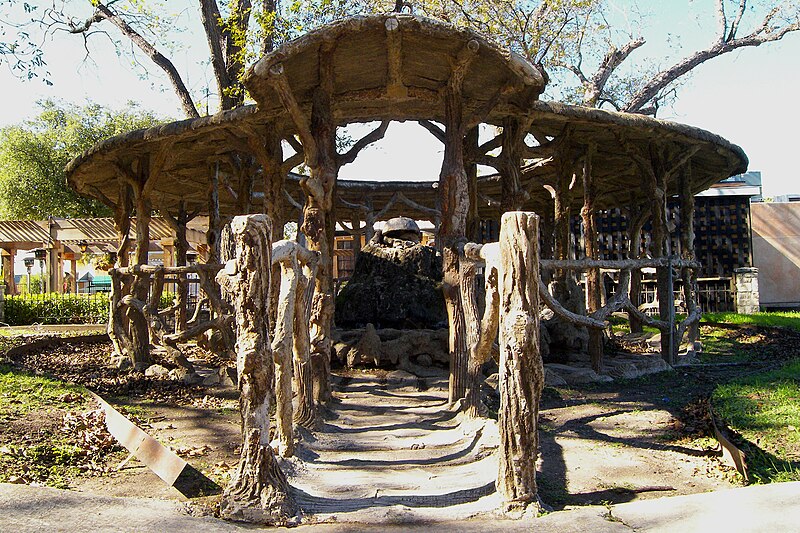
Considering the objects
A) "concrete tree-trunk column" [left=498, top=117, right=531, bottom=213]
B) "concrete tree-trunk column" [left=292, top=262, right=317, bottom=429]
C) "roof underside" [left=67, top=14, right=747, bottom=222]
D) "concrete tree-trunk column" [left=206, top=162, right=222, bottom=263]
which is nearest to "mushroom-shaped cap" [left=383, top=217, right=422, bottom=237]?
"roof underside" [left=67, top=14, right=747, bottom=222]

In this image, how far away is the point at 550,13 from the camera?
19375 mm

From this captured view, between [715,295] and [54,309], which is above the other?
[54,309]

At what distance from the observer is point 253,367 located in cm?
430

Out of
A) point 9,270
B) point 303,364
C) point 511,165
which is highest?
point 9,270

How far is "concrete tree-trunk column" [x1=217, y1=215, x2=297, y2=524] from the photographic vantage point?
4.18m

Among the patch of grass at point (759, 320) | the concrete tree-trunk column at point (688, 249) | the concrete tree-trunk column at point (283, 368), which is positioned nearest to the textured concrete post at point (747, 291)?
the patch of grass at point (759, 320)

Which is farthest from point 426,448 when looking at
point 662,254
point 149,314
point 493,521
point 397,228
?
point 662,254

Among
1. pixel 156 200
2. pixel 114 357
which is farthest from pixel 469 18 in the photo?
pixel 114 357

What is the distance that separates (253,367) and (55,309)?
20127 mm

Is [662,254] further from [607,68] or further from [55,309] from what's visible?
[55,309]

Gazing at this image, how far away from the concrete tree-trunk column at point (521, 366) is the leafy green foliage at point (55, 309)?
2041 cm

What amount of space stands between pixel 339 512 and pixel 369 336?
4773 millimetres

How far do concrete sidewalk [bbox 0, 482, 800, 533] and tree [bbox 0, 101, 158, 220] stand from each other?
2634 cm

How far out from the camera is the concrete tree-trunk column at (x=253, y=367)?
4184 mm
